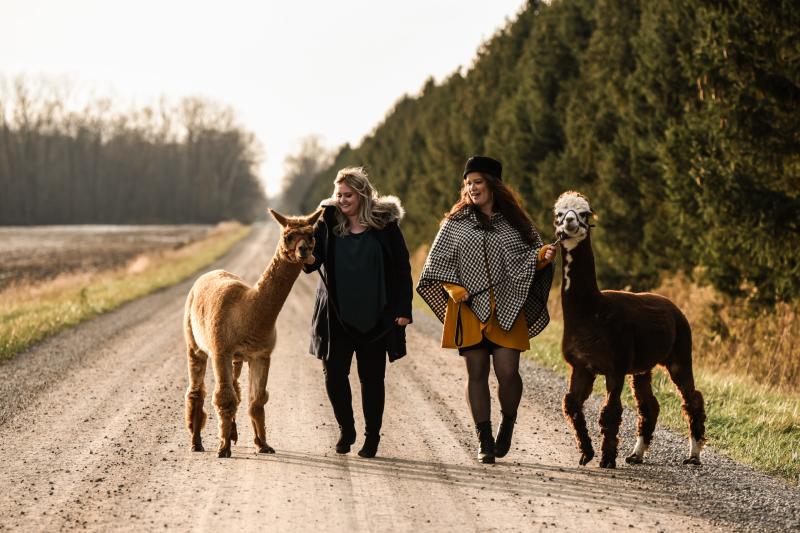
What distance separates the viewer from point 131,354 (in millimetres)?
10781

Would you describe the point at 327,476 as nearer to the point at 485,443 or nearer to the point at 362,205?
the point at 485,443

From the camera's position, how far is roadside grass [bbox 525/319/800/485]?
5.68 metres

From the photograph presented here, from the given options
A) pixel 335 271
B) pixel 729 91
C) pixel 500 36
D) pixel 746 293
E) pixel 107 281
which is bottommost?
pixel 107 281

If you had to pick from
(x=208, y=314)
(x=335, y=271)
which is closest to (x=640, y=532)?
(x=335, y=271)

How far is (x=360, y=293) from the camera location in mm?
5758

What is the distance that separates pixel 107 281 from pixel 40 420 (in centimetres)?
1779

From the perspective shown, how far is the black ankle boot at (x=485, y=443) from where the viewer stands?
549cm

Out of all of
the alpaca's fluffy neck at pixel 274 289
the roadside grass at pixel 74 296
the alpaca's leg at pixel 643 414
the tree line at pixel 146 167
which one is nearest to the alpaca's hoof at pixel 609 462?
the alpaca's leg at pixel 643 414

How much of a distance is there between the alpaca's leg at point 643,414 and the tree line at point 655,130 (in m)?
4.02

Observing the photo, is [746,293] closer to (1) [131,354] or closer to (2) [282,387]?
(2) [282,387]

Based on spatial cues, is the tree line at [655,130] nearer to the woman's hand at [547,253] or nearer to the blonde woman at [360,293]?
the woman's hand at [547,253]

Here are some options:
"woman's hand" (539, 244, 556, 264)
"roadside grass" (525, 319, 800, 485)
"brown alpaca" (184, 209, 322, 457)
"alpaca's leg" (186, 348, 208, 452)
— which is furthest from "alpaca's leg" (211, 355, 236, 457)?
"roadside grass" (525, 319, 800, 485)

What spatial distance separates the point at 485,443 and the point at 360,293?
1355mm

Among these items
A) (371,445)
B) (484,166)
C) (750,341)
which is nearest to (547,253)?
(484,166)
